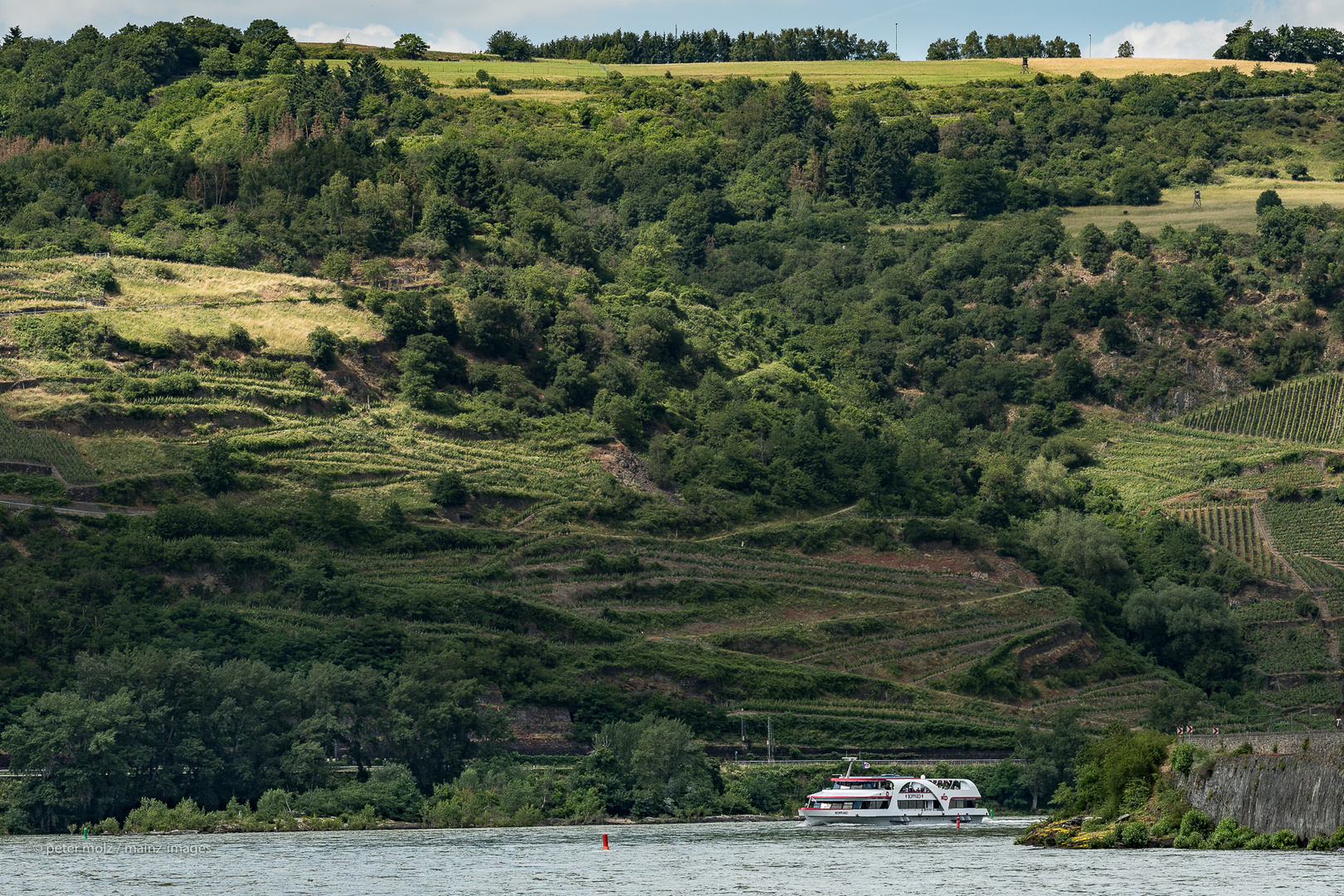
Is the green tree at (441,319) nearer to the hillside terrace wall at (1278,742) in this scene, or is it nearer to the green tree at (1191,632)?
the green tree at (1191,632)

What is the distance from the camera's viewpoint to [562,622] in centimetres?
11219

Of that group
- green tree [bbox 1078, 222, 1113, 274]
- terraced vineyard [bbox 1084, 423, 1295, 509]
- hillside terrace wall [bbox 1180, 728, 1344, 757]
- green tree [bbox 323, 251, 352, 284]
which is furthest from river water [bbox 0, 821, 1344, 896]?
green tree [bbox 1078, 222, 1113, 274]

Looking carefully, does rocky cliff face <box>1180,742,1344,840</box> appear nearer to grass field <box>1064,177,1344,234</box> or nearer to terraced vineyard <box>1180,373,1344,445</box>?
terraced vineyard <box>1180,373,1344,445</box>

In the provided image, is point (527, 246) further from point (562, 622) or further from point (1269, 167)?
point (1269, 167)

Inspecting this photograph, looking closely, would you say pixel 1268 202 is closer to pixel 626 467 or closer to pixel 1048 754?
pixel 626 467

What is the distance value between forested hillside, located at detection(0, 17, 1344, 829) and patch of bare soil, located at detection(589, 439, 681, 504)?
0.26 m

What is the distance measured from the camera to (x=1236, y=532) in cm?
14338

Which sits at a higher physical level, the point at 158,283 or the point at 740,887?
the point at 158,283

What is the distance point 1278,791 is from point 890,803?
39926 millimetres

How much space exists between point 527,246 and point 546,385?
18250 millimetres

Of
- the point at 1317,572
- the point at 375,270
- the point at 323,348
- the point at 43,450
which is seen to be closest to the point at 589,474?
the point at 323,348

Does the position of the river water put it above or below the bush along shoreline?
below

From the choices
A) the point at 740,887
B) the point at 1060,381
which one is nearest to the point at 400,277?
the point at 1060,381

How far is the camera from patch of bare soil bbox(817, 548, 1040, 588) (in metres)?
130
